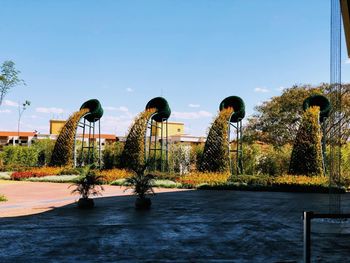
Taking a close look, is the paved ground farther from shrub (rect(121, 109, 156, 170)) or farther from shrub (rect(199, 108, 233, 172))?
shrub (rect(121, 109, 156, 170))

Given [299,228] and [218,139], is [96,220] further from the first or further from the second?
[218,139]

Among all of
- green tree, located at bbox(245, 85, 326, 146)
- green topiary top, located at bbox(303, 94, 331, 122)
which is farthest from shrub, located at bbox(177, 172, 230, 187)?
green tree, located at bbox(245, 85, 326, 146)

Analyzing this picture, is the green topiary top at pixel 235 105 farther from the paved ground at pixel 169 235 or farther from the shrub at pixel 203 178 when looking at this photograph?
the paved ground at pixel 169 235

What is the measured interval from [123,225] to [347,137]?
85.4 feet

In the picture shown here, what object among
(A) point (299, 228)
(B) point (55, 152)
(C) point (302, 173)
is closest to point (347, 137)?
(C) point (302, 173)

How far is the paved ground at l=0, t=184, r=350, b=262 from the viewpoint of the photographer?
5797 mm

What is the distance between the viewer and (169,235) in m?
7.37

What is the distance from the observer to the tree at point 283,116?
99.1ft

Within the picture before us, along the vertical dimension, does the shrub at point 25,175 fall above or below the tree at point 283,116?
below

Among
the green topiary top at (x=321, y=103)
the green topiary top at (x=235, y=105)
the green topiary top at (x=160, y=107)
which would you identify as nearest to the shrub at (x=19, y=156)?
the green topiary top at (x=160, y=107)

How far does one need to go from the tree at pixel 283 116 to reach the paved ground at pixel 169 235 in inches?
790

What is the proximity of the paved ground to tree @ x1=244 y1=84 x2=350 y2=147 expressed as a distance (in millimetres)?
20055

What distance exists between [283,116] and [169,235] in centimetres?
2531

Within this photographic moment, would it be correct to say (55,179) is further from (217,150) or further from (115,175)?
(217,150)
